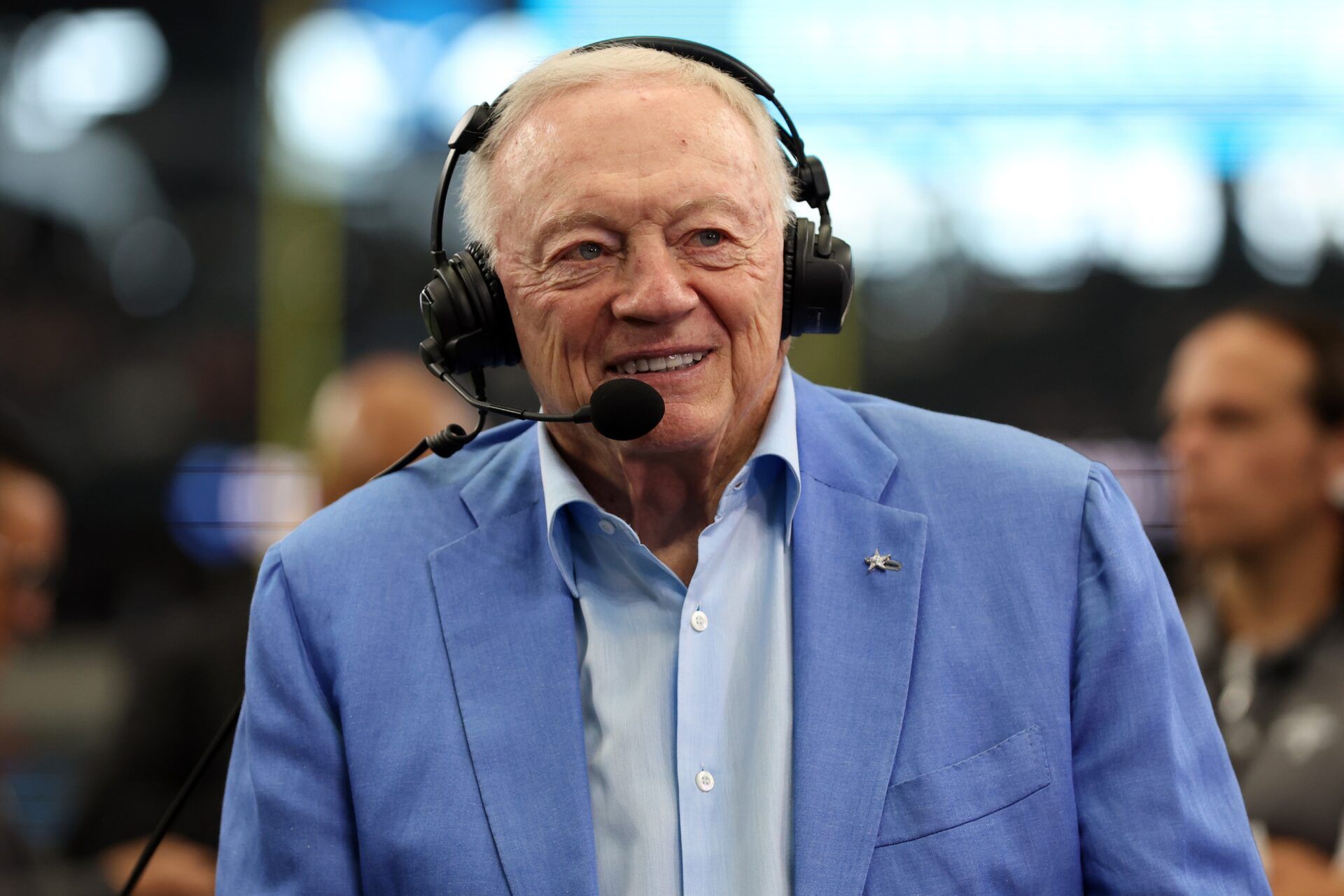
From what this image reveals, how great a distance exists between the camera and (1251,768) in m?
2.25

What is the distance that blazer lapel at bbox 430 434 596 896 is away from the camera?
119 centimetres

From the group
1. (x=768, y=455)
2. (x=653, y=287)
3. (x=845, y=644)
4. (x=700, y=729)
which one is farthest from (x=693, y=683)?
(x=653, y=287)

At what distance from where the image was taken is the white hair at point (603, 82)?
4.30 feet

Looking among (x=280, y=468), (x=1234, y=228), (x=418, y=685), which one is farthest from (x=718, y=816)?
(x=1234, y=228)

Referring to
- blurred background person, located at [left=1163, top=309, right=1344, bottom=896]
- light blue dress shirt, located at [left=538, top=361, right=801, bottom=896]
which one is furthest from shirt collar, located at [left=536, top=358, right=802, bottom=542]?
blurred background person, located at [left=1163, top=309, right=1344, bottom=896]

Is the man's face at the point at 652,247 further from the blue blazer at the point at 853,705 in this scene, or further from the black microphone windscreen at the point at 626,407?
the blue blazer at the point at 853,705

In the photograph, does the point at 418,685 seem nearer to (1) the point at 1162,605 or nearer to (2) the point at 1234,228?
(1) the point at 1162,605

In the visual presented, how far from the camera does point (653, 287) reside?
125 cm

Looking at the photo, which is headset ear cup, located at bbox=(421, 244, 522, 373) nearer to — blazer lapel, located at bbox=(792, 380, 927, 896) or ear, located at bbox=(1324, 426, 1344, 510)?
blazer lapel, located at bbox=(792, 380, 927, 896)

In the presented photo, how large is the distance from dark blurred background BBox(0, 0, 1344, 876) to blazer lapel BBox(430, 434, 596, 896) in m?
2.01

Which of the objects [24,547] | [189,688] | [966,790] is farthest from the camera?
[189,688]

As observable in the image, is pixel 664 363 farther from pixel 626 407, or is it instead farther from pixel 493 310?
pixel 493 310

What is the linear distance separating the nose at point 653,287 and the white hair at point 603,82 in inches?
6.0

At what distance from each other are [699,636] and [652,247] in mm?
386
